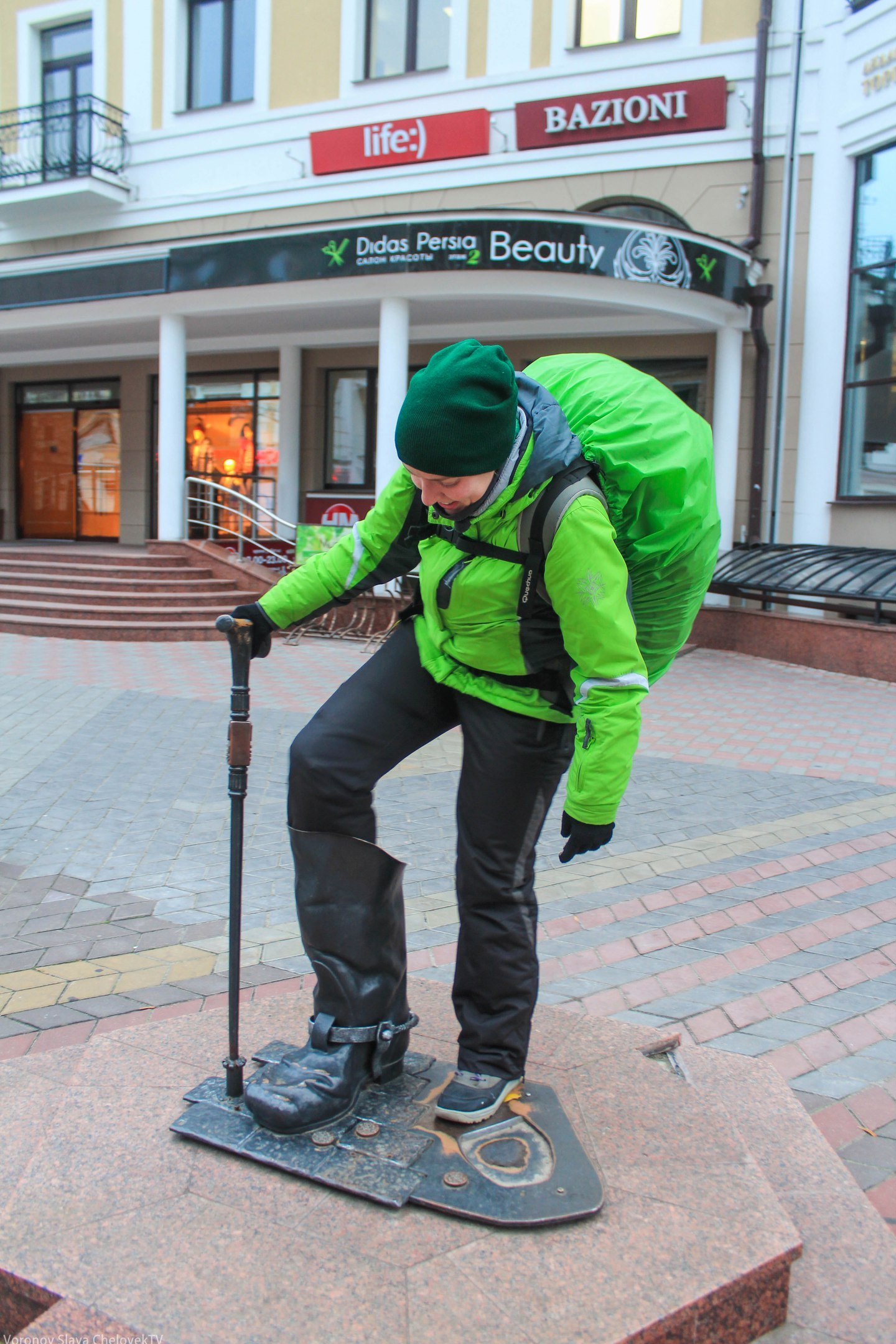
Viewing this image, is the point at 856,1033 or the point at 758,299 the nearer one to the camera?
the point at 856,1033

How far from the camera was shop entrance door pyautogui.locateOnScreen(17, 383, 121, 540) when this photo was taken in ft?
60.4

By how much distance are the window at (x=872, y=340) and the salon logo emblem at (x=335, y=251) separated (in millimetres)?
6017

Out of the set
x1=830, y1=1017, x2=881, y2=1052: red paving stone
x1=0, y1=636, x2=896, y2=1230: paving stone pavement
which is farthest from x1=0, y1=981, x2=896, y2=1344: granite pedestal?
x1=830, y1=1017, x2=881, y2=1052: red paving stone

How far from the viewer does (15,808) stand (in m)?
5.25

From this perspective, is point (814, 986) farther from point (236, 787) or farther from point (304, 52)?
point (304, 52)

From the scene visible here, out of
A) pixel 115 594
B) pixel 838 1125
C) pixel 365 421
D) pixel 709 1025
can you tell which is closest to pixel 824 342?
pixel 365 421

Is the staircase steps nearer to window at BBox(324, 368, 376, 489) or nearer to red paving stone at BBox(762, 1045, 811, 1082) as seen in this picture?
window at BBox(324, 368, 376, 489)

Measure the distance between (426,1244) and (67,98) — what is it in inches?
754

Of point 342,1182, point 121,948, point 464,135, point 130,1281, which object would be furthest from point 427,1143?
point 464,135

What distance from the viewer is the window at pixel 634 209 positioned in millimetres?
13141

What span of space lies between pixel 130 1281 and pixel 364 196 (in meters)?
15.2

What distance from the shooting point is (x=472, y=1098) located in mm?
2221

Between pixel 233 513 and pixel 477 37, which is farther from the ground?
pixel 477 37

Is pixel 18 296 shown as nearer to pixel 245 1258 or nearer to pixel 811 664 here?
pixel 811 664
